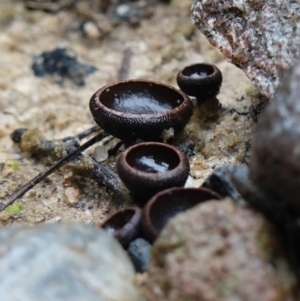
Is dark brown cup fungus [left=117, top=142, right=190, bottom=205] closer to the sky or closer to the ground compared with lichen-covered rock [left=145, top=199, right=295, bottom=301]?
closer to the ground

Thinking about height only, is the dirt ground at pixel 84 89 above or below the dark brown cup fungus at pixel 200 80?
below

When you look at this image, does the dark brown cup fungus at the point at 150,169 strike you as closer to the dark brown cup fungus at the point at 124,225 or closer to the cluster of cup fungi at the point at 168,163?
the cluster of cup fungi at the point at 168,163

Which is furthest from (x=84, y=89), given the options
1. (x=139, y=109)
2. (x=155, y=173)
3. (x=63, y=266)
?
(x=63, y=266)

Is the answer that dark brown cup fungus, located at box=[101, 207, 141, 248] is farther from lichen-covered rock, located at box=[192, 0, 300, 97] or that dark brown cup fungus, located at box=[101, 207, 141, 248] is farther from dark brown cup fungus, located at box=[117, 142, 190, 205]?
lichen-covered rock, located at box=[192, 0, 300, 97]

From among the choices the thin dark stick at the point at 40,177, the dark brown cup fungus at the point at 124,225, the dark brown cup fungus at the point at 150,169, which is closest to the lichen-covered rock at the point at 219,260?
the dark brown cup fungus at the point at 124,225

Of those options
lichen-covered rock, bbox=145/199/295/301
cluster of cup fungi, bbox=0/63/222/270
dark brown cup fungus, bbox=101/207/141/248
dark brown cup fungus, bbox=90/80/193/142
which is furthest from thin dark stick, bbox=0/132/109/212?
lichen-covered rock, bbox=145/199/295/301

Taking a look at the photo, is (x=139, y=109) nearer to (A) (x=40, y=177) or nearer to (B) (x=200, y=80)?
(B) (x=200, y=80)
